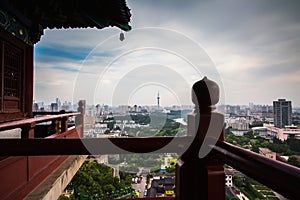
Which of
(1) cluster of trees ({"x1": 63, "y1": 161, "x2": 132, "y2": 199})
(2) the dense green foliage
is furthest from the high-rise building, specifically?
(1) cluster of trees ({"x1": 63, "y1": 161, "x2": 132, "y2": 199})

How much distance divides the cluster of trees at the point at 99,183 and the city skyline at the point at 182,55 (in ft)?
4.32

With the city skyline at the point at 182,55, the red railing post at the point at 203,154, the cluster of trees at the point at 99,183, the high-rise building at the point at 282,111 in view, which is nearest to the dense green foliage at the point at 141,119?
the city skyline at the point at 182,55

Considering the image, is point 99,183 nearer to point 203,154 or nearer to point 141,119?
point 141,119

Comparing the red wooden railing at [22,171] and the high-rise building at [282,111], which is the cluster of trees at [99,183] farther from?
the high-rise building at [282,111]

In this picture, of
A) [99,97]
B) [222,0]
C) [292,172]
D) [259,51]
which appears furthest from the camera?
[259,51]

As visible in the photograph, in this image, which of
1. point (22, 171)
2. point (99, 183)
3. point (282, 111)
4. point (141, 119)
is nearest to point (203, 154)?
point (141, 119)

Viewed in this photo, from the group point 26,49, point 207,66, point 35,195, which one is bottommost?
point 35,195

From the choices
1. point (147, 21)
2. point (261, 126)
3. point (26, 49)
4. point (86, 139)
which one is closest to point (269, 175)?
point (86, 139)

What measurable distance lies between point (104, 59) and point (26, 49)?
2.10 meters

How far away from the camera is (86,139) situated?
2.50ft

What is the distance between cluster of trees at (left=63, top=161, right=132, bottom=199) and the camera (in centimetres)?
263

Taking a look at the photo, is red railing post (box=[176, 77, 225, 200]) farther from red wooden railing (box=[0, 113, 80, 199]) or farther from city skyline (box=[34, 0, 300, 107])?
red wooden railing (box=[0, 113, 80, 199])

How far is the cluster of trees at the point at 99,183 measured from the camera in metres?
2.63

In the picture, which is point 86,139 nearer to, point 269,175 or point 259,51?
point 269,175
